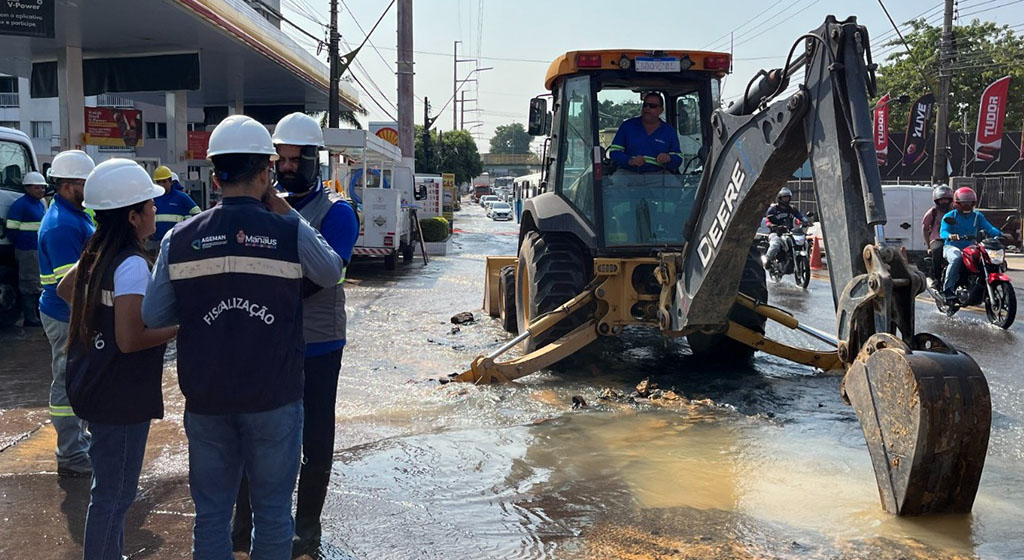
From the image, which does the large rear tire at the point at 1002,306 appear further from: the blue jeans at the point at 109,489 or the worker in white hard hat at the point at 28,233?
the worker in white hard hat at the point at 28,233

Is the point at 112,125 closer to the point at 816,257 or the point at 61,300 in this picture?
the point at 816,257

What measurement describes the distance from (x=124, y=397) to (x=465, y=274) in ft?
49.0

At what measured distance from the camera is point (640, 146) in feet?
25.1

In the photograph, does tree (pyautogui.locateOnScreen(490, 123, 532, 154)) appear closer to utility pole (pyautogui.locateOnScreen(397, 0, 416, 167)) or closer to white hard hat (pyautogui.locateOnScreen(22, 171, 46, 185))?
utility pole (pyautogui.locateOnScreen(397, 0, 416, 167))

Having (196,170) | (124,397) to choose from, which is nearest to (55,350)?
(124,397)

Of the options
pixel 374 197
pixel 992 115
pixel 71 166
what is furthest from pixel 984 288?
pixel 992 115

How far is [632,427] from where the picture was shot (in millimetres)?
5992

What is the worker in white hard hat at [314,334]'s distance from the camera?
3.93 meters

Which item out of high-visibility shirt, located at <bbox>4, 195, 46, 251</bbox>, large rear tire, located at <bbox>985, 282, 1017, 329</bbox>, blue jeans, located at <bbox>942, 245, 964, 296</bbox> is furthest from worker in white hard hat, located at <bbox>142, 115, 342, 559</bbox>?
blue jeans, located at <bbox>942, 245, 964, 296</bbox>

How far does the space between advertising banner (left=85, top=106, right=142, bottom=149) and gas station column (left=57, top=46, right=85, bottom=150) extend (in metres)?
5.04

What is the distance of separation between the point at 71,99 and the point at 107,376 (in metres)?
15.2

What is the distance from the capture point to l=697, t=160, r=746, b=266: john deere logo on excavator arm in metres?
5.45

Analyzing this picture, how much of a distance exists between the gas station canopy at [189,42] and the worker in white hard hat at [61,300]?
28.9 ft

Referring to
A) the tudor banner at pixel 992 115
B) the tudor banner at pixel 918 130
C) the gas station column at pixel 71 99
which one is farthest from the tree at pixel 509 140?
the gas station column at pixel 71 99
